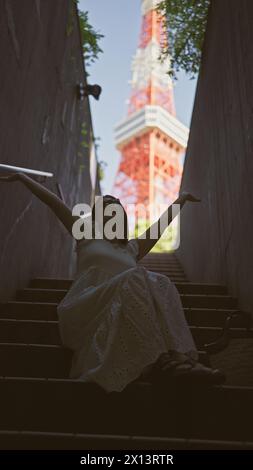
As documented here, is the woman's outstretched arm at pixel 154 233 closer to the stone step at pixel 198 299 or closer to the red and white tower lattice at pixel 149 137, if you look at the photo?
the stone step at pixel 198 299

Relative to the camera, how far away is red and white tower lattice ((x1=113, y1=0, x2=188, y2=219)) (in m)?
27.8

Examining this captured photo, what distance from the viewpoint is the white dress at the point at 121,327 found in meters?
1.72

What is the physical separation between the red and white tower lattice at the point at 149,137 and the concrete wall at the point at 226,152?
68.8 feet

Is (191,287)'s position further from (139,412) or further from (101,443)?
(101,443)

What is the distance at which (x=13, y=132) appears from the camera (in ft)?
10.5

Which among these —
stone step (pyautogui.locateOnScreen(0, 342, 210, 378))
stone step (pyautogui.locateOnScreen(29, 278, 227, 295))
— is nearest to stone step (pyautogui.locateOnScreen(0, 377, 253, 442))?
stone step (pyautogui.locateOnScreen(0, 342, 210, 378))

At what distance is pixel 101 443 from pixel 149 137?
3150 centimetres

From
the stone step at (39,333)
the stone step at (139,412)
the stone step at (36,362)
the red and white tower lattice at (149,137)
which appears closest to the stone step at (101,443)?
the stone step at (139,412)

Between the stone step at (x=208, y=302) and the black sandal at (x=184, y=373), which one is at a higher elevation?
→ the stone step at (x=208, y=302)

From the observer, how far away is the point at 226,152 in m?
3.81

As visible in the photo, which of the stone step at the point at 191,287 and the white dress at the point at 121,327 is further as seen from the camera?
the stone step at the point at 191,287

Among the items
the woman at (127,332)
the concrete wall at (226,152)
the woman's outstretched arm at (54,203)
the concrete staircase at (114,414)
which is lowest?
the concrete staircase at (114,414)

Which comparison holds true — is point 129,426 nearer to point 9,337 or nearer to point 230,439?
point 230,439

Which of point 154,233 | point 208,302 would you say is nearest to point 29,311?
point 154,233
